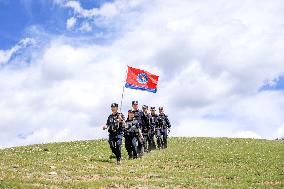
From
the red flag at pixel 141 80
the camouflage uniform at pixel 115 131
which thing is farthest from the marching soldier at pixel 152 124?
the camouflage uniform at pixel 115 131

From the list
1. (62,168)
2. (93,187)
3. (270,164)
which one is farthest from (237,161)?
(93,187)

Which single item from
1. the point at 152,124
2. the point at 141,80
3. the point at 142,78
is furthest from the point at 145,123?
the point at 142,78

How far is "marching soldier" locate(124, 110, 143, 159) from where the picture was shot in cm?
3111

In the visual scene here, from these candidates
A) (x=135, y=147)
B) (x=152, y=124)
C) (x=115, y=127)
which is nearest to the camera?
(x=115, y=127)

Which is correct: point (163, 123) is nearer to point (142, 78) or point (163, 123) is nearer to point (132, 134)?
point (142, 78)

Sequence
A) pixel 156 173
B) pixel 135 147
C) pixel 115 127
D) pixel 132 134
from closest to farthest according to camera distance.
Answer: pixel 156 173 < pixel 115 127 < pixel 132 134 < pixel 135 147

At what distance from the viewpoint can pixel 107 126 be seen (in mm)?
28438

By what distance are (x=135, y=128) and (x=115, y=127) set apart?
3110 mm

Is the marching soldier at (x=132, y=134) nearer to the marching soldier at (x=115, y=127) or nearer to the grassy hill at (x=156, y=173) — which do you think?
the grassy hill at (x=156, y=173)

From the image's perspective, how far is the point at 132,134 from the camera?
3123 centimetres

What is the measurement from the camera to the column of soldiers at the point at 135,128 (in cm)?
2853

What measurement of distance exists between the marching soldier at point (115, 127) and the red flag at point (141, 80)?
9.23 metres

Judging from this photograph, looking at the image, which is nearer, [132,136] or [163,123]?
[132,136]

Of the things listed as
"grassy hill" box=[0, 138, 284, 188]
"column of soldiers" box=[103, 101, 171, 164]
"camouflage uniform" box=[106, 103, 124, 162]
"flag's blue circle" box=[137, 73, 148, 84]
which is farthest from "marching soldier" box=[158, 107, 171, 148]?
"camouflage uniform" box=[106, 103, 124, 162]
